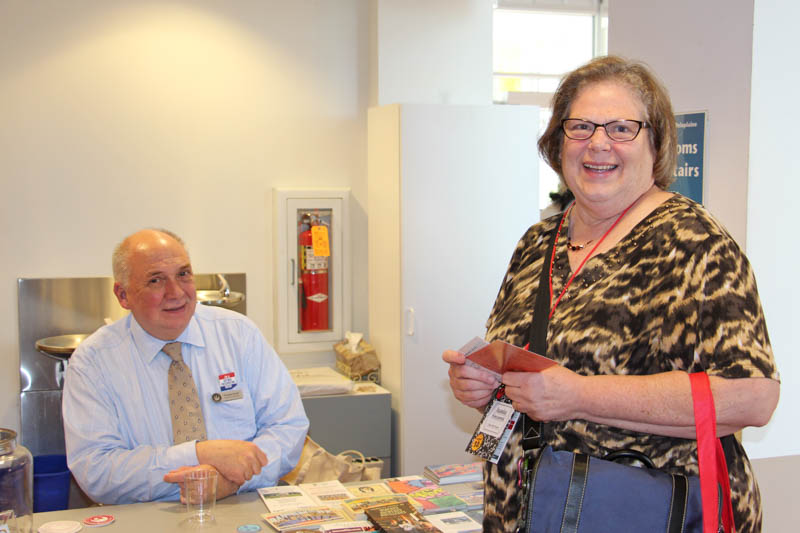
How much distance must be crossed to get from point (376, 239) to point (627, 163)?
10.4 feet

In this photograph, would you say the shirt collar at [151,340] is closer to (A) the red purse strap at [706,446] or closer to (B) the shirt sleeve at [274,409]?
(B) the shirt sleeve at [274,409]

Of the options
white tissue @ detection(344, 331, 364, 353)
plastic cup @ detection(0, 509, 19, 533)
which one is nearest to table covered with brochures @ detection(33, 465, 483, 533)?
plastic cup @ detection(0, 509, 19, 533)

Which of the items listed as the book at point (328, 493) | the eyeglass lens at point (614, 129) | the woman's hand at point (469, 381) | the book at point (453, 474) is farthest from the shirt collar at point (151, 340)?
the eyeglass lens at point (614, 129)

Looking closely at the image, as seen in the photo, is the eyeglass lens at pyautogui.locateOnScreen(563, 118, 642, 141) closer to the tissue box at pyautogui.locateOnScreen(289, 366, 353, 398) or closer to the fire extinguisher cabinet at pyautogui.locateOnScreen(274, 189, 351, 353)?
the tissue box at pyautogui.locateOnScreen(289, 366, 353, 398)

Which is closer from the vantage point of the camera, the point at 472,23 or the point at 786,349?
the point at 786,349

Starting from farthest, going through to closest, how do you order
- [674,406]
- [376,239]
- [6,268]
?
[376,239], [6,268], [674,406]

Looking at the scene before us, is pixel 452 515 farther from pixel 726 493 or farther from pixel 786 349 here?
pixel 786 349

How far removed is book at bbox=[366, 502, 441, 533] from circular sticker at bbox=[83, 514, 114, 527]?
67 cm

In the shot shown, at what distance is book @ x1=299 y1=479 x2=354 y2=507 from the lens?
86.4 inches

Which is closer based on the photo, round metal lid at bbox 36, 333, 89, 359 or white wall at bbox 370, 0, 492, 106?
round metal lid at bbox 36, 333, 89, 359

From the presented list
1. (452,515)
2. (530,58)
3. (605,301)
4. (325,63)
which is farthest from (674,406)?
(530,58)

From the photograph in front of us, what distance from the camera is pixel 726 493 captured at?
140 centimetres

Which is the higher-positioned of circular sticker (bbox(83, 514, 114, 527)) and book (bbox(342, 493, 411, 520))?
book (bbox(342, 493, 411, 520))

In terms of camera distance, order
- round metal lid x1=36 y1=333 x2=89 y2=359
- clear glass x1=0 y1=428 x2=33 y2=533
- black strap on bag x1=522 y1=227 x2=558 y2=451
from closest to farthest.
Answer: black strap on bag x1=522 y1=227 x2=558 y2=451, clear glass x1=0 y1=428 x2=33 y2=533, round metal lid x1=36 y1=333 x2=89 y2=359
